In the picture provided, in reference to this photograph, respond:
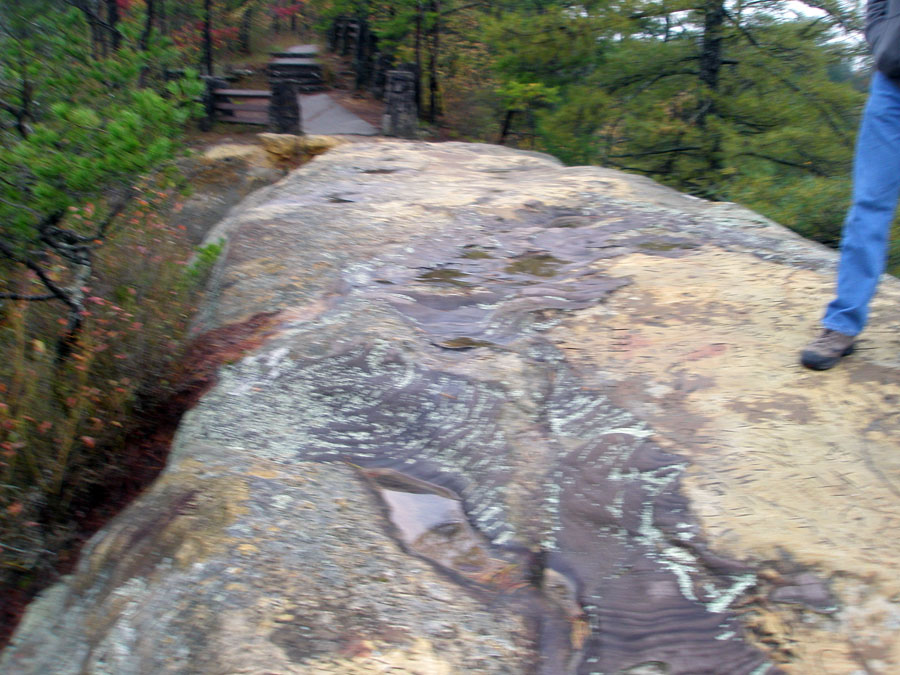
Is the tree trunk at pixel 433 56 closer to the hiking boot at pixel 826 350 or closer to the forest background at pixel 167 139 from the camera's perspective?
the forest background at pixel 167 139

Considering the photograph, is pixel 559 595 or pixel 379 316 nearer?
pixel 559 595

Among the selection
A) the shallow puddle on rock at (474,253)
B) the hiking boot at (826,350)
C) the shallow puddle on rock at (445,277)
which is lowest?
the shallow puddle on rock at (445,277)

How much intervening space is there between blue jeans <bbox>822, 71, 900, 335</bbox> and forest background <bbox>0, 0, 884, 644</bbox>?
259 cm

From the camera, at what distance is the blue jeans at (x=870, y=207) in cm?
239

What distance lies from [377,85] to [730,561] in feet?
48.4

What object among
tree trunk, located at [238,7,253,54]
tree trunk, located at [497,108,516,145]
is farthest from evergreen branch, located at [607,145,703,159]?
tree trunk, located at [238,7,253,54]

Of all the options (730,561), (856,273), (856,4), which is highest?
(856,4)

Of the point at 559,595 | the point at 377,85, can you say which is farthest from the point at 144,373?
the point at 377,85

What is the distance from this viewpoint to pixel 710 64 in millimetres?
9273

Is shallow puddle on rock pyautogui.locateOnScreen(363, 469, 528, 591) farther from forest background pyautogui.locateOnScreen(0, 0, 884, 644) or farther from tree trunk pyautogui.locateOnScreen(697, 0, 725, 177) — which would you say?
tree trunk pyautogui.locateOnScreen(697, 0, 725, 177)

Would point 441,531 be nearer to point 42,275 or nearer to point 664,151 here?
point 42,275

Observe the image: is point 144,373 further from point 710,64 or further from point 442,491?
point 710,64

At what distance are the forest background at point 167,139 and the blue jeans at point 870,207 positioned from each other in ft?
8.51

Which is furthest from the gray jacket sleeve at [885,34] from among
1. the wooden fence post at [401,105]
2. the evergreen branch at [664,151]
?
the wooden fence post at [401,105]
